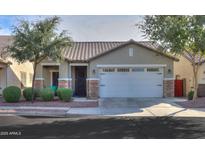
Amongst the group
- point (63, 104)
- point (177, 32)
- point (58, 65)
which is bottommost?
point (63, 104)

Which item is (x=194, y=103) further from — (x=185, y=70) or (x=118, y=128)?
(x=118, y=128)

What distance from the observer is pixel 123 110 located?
14.2 meters

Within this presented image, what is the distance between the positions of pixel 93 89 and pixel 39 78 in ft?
9.32

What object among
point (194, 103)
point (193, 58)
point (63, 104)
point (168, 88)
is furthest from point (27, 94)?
point (193, 58)

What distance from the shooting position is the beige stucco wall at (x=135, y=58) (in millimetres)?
15727

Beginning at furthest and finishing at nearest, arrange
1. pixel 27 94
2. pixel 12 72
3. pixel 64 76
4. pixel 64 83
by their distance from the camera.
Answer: pixel 64 76 < pixel 64 83 < pixel 27 94 < pixel 12 72

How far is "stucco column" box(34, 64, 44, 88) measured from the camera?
15.8 metres

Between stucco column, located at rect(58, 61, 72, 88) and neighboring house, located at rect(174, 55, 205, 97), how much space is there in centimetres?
560

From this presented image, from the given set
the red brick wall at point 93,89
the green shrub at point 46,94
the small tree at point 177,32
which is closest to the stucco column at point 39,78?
the green shrub at point 46,94

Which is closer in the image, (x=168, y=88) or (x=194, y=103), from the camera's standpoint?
(x=194, y=103)

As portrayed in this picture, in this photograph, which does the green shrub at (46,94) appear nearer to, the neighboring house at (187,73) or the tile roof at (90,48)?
the tile roof at (90,48)

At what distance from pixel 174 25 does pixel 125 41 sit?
106 inches

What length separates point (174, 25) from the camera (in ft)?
46.5

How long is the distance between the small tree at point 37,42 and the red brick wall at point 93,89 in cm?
216
